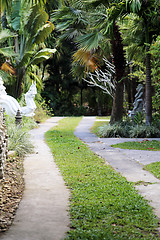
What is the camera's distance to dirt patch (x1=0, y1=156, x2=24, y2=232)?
3.78 metres

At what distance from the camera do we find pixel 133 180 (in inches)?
222

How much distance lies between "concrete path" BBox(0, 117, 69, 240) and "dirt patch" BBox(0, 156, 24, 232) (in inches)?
3.4

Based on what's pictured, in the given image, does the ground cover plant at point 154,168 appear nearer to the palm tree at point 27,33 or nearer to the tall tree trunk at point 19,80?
the palm tree at point 27,33

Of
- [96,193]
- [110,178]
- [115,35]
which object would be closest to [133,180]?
[110,178]

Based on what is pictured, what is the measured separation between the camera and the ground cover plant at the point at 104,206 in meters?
3.37

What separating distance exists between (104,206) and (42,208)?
0.86 meters

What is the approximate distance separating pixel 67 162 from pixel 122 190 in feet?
8.00

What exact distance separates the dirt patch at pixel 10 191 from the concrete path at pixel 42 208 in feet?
0.28

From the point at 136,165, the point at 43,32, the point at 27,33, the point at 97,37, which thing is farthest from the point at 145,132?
the point at 27,33

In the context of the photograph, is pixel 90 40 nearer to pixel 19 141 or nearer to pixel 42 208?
pixel 19 141

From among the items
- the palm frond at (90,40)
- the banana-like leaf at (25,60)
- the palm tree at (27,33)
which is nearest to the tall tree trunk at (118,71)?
the palm frond at (90,40)

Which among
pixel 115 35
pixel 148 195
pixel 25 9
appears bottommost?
pixel 148 195

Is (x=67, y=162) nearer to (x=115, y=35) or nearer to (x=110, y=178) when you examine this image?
(x=110, y=178)

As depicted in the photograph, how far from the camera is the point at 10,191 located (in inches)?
193
